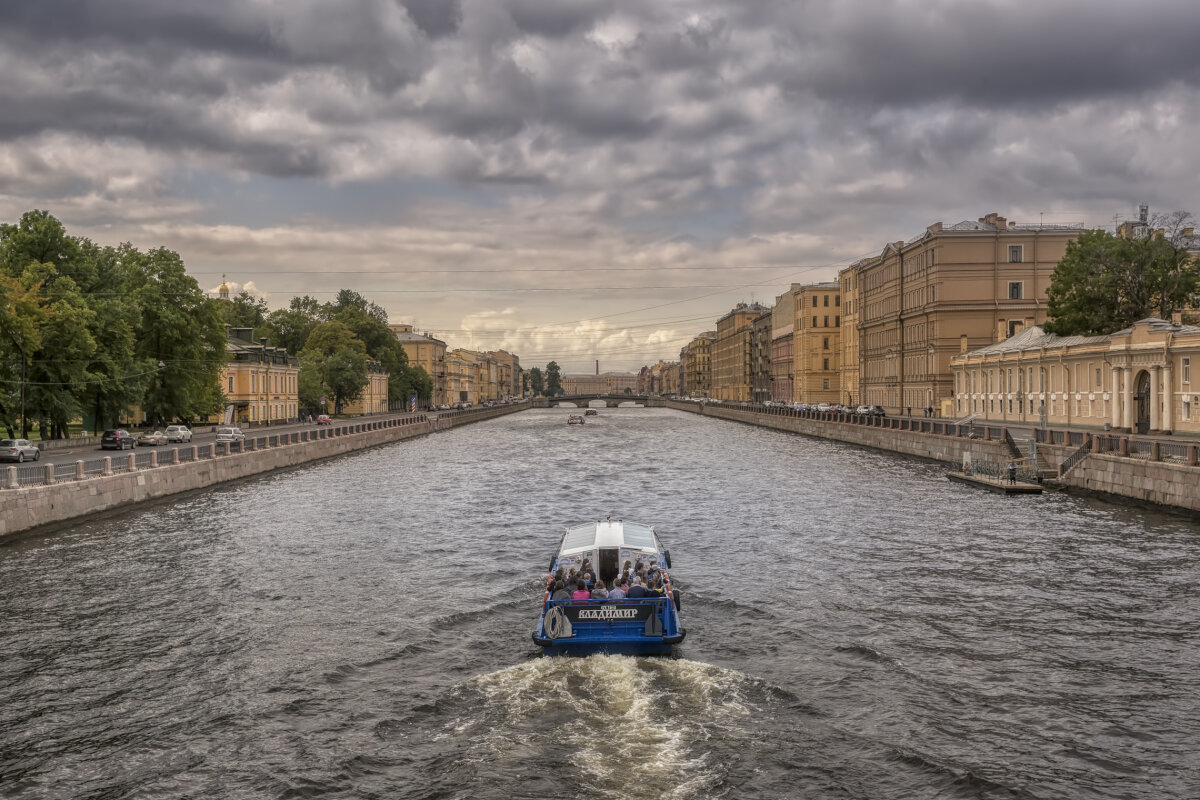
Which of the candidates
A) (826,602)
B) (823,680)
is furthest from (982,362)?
(823,680)

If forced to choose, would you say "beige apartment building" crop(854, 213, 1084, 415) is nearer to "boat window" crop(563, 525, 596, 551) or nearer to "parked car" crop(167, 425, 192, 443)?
"parked car" crop(167, 425, 192, 443)

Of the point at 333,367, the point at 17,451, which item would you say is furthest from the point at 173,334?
the point at 333,367

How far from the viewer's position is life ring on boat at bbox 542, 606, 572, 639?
17.8 meters

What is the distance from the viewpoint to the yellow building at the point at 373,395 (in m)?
146

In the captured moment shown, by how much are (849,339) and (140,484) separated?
344 feet

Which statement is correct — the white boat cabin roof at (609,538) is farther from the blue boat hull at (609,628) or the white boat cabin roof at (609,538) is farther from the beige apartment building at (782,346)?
the beige apartment building at (782,346)

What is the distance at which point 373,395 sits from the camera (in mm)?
150875

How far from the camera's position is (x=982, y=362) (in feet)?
247

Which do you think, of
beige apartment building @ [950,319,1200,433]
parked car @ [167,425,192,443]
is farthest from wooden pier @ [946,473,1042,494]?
parked car @ [167,425,192,443]

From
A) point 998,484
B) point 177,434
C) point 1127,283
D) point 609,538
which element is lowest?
point 998,484

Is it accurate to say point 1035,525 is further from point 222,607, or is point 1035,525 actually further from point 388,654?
point 222,607

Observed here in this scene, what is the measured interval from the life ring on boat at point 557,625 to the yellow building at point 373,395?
12747cm

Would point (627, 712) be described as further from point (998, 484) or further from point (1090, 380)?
point (1090, 380)

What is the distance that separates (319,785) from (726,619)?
433 inches
